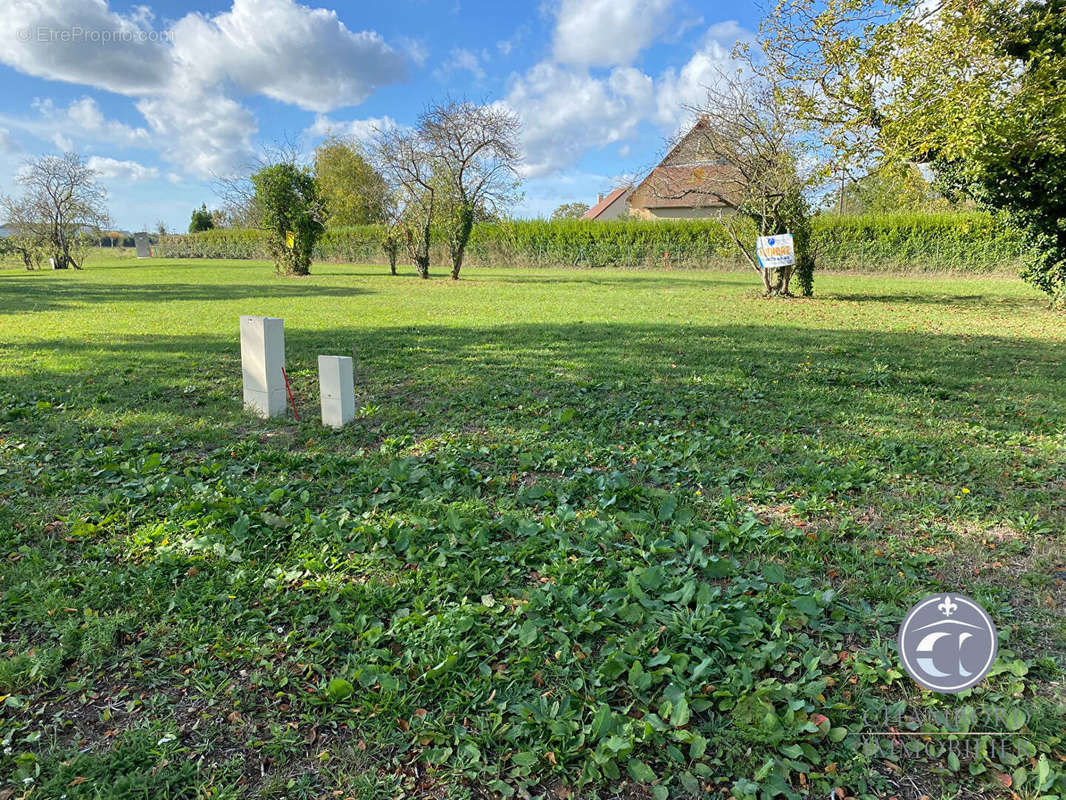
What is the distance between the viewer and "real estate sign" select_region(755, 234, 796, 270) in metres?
14.5

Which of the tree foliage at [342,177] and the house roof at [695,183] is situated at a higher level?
the tree foliage at [342,177]

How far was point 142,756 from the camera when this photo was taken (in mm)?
1859

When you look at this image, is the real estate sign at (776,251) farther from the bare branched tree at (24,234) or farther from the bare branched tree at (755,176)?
the bare branched tree at (24,234)

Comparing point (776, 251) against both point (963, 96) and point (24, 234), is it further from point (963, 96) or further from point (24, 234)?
point (24, 234)

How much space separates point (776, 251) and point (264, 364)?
42.8 feet

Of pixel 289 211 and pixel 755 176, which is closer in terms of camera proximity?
pixel 755 176

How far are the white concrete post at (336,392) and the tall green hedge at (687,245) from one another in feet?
45.5

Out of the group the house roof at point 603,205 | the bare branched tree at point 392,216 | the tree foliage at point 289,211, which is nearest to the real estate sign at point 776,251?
the bare branched tree at point 392,216

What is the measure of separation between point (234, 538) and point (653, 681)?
2.20 meters

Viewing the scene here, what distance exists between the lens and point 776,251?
1466 centimetres

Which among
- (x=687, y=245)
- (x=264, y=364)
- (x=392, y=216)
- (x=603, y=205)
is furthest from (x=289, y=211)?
(x=603, y=205)

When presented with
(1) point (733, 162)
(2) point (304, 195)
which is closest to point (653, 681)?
(1) point (733, 162)

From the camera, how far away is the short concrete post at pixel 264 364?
4.98 meters

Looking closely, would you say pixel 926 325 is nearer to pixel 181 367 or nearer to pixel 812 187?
pixel 812 187
